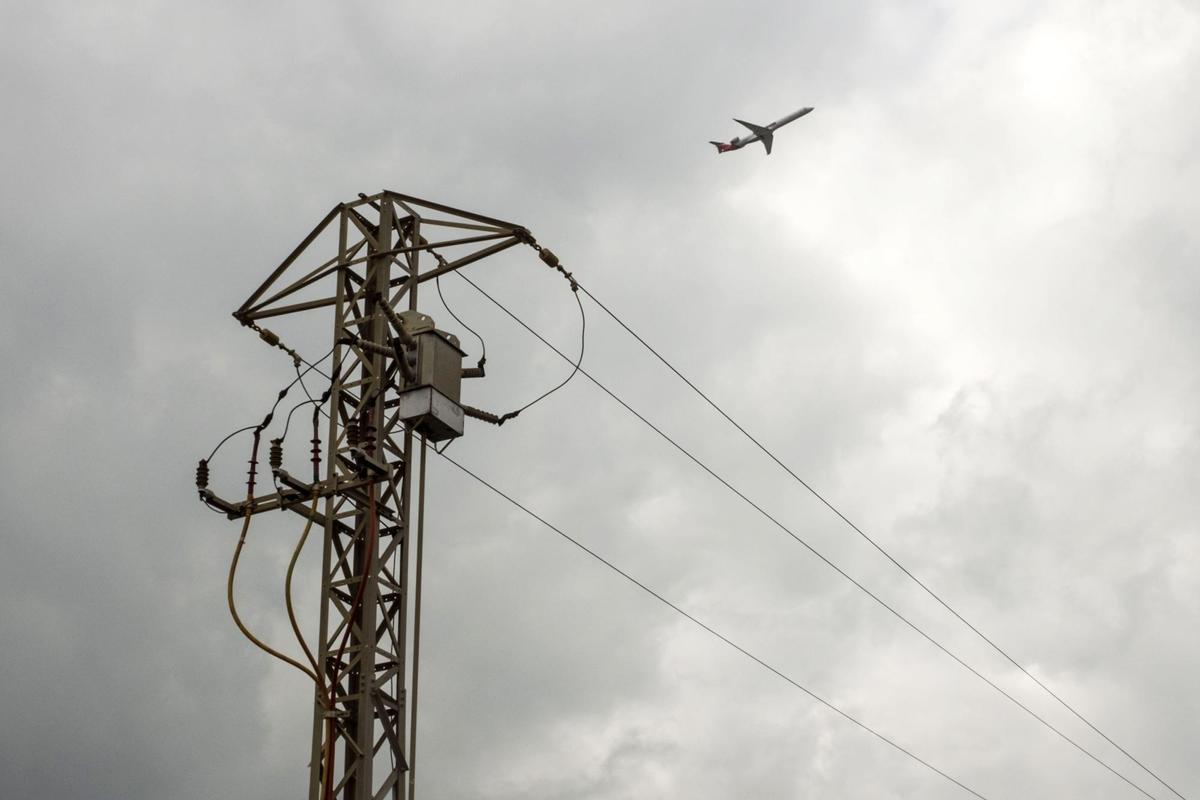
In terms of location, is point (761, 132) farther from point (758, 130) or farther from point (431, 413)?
point (431, 413)

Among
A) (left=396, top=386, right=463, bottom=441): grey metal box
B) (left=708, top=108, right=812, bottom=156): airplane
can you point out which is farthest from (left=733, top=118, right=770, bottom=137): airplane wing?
(left=396, top=386, right=463, bottom=441): grey metal box

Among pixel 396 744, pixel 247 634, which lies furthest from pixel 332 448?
pixel 396 744

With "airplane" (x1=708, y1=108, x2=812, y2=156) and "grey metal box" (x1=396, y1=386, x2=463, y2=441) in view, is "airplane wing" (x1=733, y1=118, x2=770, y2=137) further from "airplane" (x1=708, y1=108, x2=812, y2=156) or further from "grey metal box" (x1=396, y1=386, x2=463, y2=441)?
"grey metal box" (x1=396, y1=386, x2=463, y2=441)

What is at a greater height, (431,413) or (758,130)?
(758,130)

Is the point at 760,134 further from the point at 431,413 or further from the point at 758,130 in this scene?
the point at 431,413

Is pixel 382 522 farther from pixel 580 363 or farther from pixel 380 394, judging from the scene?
pixel 580 363

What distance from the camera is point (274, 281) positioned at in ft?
61.2

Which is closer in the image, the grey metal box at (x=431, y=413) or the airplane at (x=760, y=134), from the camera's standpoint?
the grey metal box at (x=431, y=413)

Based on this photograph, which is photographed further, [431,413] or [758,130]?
[758,130]

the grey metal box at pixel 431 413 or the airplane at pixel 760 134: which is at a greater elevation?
the airplane at pixel 760 134

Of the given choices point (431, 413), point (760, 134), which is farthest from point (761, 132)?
point (431, 413)

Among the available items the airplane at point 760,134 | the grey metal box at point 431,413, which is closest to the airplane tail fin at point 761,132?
the airplane at point 760,134

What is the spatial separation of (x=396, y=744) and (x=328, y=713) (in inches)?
33.8

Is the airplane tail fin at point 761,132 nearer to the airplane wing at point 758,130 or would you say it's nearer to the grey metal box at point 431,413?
the airplane wing at point 758,130
